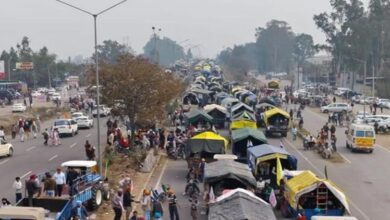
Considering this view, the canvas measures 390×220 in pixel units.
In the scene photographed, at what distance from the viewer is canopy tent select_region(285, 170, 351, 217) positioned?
21.7 metres

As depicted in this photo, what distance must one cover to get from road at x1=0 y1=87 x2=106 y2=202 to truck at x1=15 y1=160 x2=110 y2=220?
11.8ft

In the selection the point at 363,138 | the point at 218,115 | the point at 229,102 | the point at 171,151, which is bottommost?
the point at 171,151

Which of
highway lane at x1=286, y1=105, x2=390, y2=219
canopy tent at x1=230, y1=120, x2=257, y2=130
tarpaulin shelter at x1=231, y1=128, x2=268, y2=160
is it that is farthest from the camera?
canopy tent at x1=230, y1=120, x2=257, y2=130

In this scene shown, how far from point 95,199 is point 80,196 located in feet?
5.20

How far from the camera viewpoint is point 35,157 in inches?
1476

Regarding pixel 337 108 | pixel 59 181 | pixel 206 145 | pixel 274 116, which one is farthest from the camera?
pixel 337 108

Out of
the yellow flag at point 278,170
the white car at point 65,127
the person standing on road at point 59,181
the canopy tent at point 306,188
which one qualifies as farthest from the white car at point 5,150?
the canopy tent at point 306,188

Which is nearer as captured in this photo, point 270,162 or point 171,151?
point 270,162

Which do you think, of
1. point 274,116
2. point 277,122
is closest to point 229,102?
point 277,122

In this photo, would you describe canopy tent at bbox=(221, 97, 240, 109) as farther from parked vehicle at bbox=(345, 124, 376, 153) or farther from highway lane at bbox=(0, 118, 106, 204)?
parked vehicle at bbox=(345, 124, 376, 153)

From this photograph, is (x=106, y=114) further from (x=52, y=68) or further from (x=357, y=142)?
(x=52, y=68)

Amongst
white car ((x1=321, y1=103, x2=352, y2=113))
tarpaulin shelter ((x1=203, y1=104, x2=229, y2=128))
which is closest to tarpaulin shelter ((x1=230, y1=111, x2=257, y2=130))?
tarpaulin shelter ((x1=203, y1=104, x2=229, y2=128))

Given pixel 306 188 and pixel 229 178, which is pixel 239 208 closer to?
pixel 306 188

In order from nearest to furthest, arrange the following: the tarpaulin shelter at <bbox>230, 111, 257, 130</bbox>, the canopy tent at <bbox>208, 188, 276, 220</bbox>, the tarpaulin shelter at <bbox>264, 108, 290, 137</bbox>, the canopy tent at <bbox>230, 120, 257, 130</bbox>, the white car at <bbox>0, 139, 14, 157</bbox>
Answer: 1. the canopy tent at <bbox>208, 188, 276, 220</bbox>
2. the white car at <bbox>0, 139, 14, 157</bbox>
3. the canopy tent at <bbox>230, 120, 257, 130</bbox>
4. the tarpaulin shelter at <bbox>230, 111, 257, 130</bbox>
5. the tarpaulin shelter at <bbox>264, 108, 290, 137</bbox>
